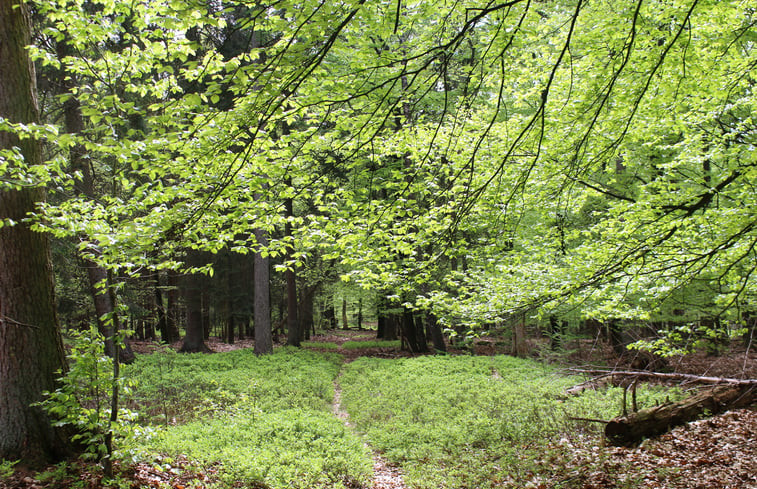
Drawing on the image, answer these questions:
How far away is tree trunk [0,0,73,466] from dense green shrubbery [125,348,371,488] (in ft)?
4.20

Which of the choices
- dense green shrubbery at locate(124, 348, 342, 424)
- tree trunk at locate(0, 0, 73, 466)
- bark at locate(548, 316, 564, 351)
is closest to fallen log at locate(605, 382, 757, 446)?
bark at locate(548, 316, 564, 351)

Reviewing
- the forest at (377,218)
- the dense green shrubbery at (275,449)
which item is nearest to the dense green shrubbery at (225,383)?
the forest at (377,218)

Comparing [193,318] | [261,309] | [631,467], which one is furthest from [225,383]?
[631,467]

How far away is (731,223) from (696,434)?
3748mm

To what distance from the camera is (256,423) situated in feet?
24.0

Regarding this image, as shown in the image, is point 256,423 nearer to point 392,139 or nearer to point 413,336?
point 392,139

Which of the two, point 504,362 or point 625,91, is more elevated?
point 625,91

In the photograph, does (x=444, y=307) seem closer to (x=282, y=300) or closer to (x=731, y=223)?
(x=731, y=223)

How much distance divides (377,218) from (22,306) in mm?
4085

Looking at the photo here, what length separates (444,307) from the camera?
661 centimetres

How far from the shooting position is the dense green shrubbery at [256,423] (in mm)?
5570

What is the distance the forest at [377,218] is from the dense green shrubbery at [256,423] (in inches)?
2.1

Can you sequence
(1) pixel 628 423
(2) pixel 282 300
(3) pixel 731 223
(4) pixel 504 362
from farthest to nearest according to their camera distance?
1. (2) pixel 282 300
2. (4) pixel 504 362
3. (1) pixel 628 423
4. (3) pixel 731 223

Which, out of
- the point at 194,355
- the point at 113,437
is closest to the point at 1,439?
the point at 113,437
